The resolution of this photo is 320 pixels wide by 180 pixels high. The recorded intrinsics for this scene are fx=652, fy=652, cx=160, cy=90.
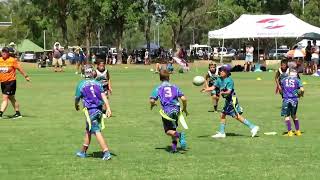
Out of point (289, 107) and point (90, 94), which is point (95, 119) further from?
point (289, 107)

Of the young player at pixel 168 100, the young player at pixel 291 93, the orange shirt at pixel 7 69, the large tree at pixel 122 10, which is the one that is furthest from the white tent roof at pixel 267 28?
the young player at pixel 168 100

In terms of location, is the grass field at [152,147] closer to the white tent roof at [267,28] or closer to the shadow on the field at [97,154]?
the shadow on the field at [97,154]

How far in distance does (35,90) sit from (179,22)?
38965 mm

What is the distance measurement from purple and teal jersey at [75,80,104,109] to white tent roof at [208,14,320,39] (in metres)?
33.8

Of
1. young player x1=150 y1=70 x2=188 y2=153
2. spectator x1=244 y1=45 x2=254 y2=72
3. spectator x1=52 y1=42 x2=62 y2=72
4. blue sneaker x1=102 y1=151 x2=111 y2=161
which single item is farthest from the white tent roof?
blue sneaker x1=102 y1=151 x2=111 y2=161

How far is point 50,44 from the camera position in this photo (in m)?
126

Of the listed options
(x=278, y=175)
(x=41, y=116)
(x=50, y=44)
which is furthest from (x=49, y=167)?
(x=50, y=44)

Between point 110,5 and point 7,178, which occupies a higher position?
point 110,5

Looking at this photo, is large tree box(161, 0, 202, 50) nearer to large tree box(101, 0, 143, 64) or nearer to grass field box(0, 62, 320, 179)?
large tree box(101, 0, 143, 64)

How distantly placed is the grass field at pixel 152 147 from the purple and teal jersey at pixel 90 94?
95 cm

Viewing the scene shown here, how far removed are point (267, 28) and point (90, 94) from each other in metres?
34.6

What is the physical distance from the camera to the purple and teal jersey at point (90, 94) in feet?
35.9

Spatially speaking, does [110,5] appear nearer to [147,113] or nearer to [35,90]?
[35,90]

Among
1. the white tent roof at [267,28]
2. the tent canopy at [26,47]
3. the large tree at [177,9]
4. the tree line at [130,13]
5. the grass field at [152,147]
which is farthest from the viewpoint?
the tent canopy at [26,47]
